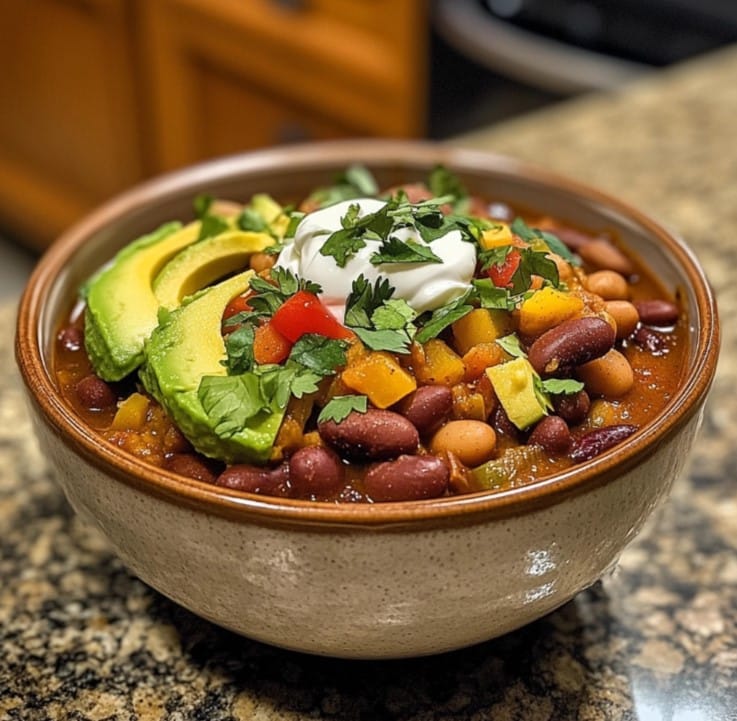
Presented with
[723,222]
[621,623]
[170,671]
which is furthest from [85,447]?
[723,222]

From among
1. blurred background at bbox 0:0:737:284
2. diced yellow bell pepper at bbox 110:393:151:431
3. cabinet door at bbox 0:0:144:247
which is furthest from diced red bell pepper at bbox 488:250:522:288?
cabinet door at bbox 0:0:144:247

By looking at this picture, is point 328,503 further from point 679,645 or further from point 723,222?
point 723,222

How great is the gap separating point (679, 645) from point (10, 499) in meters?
0.77

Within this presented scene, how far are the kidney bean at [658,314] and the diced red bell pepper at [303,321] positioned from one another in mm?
342

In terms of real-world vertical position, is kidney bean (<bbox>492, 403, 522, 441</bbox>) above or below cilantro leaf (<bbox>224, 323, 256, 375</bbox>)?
below

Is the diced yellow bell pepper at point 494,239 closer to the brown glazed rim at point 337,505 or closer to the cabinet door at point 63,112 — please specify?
the brown glazed rim at point 337,505

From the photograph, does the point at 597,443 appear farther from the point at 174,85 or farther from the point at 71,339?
the point at 174,85

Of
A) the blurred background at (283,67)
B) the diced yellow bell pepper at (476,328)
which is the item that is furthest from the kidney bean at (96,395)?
the blurred background at (283,67)

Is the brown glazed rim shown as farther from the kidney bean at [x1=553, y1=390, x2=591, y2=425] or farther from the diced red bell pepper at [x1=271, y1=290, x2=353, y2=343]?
the diced red bell pepper at [x1=271, y1=290, x2=353, y2=343]

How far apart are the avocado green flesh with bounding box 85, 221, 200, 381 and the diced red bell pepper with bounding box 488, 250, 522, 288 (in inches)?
12.9

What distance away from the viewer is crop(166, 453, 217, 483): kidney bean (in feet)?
3.13

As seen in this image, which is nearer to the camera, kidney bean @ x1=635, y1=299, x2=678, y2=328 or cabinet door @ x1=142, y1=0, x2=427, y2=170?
kidney bean @ x1=635, y1=299, x2=678, y2=328

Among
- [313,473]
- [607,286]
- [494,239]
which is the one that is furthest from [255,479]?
[607,286]

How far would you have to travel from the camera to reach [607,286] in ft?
3.92
